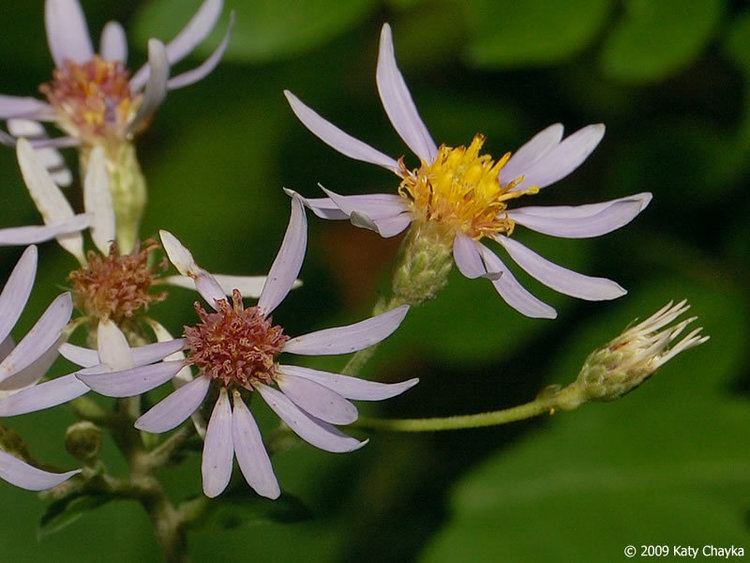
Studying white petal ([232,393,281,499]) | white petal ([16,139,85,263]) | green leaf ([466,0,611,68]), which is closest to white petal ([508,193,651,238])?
green leaf ([466,0,611,68])

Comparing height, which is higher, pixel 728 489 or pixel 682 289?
pixel 682 289

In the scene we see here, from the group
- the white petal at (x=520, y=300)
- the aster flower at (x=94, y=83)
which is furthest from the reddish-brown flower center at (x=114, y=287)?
the white petal at (x=520, y=300)

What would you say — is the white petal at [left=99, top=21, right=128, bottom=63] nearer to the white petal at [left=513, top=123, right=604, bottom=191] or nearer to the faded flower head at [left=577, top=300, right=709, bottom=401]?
the white petal at [left=513, top=123, right=604, bottom=191]

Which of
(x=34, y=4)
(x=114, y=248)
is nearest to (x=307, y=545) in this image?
(x=114, y=248)

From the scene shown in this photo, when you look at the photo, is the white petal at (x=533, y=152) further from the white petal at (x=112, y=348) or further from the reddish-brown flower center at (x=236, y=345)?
the white petal at (x=112, y=348)

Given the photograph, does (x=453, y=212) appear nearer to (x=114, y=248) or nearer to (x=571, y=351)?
(x=114, y=248)
